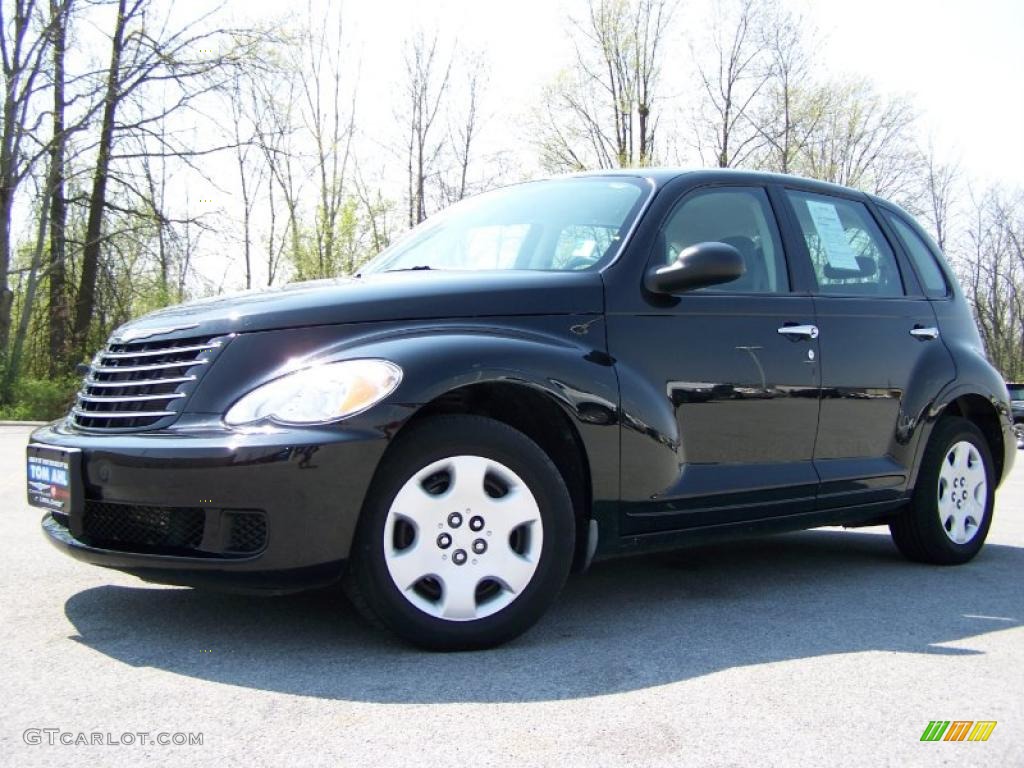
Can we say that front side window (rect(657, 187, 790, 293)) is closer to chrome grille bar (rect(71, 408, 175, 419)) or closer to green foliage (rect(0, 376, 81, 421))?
chrome grille bar (rect(71, 408, 175, 419))

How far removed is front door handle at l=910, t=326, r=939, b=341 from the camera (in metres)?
5.04

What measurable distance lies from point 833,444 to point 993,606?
2.96 ft

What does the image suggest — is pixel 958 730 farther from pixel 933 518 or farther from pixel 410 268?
pixel 410 268

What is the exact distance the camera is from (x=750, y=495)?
419cm

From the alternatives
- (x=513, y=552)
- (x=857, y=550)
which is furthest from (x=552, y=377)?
(x=857, y=550)

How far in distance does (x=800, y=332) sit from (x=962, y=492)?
1.58m

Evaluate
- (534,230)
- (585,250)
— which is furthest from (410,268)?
(585,250)

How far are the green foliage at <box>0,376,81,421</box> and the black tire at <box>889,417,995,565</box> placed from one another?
17099 mm

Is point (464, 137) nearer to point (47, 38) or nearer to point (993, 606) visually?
point (47, 38)

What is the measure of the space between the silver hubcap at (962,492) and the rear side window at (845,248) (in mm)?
900

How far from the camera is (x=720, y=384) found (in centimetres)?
409

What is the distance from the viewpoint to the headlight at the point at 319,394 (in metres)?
3.13

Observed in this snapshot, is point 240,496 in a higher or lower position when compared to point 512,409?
lower

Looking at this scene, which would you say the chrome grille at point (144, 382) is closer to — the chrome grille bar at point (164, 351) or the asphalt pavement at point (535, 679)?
the chrome grille bar at point (164, 351)
